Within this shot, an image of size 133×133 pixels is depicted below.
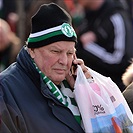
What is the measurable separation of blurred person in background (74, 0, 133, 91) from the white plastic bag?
2.32m

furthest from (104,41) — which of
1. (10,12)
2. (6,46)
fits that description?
(10,12)

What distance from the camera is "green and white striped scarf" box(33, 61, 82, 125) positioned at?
4.09 meters

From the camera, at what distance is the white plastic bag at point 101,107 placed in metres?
4.08

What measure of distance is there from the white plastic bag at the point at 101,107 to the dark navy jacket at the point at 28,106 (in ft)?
0.37

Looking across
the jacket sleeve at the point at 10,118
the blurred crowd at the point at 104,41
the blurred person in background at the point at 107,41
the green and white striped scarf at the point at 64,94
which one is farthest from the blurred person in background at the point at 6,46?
the jacket sleeve at the point at 10,118

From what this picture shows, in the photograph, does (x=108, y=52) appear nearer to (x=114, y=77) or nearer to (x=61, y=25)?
(x=114, y=77)

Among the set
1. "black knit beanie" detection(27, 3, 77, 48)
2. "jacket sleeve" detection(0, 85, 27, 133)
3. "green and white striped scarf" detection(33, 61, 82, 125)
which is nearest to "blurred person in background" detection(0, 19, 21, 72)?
"green and white striped scarf" detection(33, 61, 82, 125)

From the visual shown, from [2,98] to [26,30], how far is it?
343 centimetres

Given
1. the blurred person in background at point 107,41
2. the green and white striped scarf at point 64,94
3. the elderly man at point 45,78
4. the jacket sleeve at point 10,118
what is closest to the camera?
the jacket sleeve at point 10,118

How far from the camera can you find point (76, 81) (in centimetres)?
427

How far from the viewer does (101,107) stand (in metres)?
4.16

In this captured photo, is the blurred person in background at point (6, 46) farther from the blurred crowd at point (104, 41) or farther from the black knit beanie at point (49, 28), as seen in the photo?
the black knit beanie at point (49, 28)

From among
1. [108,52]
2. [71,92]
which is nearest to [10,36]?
[108,52]

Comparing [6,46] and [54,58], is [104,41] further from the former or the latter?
[54,58]
